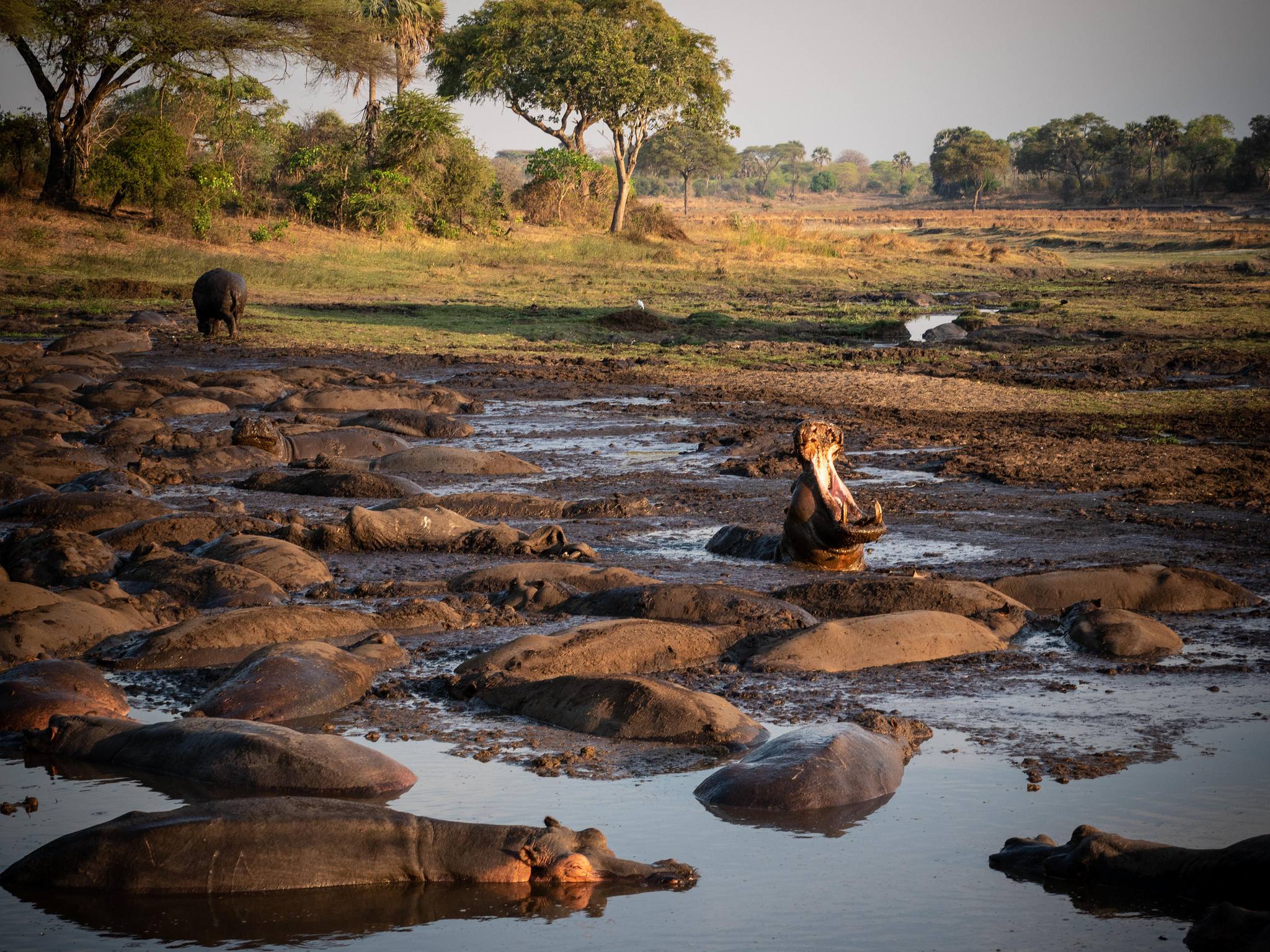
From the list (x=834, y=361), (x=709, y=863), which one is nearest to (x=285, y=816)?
(x=709, y=863)

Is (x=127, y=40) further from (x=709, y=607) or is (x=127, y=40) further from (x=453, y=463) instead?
(x=709, y=607)

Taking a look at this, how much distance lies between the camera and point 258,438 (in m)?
14.1

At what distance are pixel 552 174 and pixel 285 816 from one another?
4509 cm

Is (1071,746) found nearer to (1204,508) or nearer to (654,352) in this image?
(1204,508)

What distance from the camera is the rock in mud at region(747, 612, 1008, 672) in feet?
24.6

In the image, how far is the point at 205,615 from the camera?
25.3 feet

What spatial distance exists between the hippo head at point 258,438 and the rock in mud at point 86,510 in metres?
3.17

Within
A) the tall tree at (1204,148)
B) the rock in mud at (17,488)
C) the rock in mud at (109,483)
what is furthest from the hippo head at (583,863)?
the tall tree at (1204,148)

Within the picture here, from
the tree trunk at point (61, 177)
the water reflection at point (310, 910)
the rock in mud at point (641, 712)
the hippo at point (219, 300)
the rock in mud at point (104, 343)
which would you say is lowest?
the water reflection at point (310, 910)

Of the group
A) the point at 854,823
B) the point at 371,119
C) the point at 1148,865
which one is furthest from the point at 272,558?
the point at 371,119

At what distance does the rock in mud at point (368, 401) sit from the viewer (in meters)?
17.1

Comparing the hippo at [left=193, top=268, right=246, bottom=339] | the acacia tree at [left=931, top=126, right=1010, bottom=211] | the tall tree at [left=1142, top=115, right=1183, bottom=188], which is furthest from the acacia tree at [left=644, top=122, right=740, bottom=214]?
the hippo at [left=193, top=268, right=246, bottom=339]

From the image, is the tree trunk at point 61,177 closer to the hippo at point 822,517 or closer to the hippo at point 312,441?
the hippo at point 312,441

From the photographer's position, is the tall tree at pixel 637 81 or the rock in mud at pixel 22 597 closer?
the rock in mud at pixel 22 597
